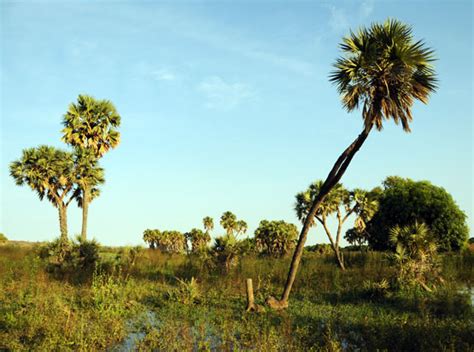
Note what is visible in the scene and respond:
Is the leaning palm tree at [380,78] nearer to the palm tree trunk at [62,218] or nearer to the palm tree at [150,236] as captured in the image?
the palm tree trunk at [62,218]

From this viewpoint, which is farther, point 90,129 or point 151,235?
point 151,235

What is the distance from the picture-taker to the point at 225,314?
12.4 meters

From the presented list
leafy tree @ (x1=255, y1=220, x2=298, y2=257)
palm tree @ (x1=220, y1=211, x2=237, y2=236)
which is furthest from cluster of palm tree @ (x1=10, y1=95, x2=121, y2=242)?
palm tree @ (x1=220, y1=211, x2=237, y2=236)

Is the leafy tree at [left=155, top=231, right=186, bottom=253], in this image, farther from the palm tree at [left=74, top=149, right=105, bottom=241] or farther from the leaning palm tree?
the leaning palm tree

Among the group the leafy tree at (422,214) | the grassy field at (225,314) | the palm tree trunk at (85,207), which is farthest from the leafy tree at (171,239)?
the grassy field at (225,314)

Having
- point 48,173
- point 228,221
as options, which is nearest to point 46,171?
point 48,173

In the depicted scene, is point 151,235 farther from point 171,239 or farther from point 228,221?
point 228,221

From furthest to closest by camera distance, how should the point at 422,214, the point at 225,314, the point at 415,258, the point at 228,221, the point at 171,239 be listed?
1. the point at 171,239
2. the point at 228,221
3. the point at 422,214
4. the point at 415,258
5. the point at 225,314

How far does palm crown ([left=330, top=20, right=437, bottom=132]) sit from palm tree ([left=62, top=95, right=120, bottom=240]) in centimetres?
2712

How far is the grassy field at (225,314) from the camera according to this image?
359 inches

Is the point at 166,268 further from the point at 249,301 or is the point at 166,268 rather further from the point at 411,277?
the point at 411,277

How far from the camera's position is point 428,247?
18.6 metres

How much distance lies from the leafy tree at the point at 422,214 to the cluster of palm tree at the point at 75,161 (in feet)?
100

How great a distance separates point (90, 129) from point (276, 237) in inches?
1136
